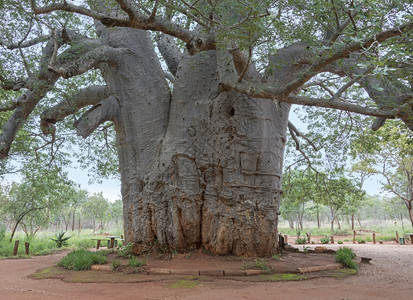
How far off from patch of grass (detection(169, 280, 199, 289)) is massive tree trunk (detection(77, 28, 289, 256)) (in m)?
1.32

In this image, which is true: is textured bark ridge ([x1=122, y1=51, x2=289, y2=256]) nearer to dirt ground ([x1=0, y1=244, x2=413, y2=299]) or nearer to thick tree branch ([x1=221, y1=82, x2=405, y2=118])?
dirt ground ([x1=0, y1=244, x2=413, y2=299])

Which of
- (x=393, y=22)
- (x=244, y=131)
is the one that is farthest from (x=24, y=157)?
(x=393, y=22)

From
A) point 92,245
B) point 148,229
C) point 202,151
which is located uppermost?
point 202,151

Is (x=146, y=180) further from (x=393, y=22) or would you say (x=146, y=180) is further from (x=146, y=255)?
(x=393, y=22)

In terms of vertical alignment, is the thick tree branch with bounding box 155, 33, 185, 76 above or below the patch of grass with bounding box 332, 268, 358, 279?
above

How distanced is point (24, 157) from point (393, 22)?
7.18 metres

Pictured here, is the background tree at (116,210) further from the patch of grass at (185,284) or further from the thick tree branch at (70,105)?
the patch of grass at (185,284)

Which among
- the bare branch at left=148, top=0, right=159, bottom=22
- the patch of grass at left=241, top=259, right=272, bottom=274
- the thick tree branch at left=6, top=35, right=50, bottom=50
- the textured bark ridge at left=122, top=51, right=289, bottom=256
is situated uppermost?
the thick tree branch at left=6, top=35, right=50, bottom=50

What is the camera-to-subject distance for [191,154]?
5.35 meters

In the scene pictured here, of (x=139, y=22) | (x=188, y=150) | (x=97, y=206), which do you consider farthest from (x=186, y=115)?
(x=97, y=206)

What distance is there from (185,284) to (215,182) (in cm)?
196

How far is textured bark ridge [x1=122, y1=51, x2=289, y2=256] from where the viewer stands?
16.6 ft

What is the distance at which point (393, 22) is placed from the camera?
10.8ft

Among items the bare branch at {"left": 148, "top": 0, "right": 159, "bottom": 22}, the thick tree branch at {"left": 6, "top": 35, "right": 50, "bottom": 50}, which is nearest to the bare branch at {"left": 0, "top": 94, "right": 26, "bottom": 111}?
the thick tree branch at {"left": 6, "top": 35, "right": 50, "bottom": 50}
